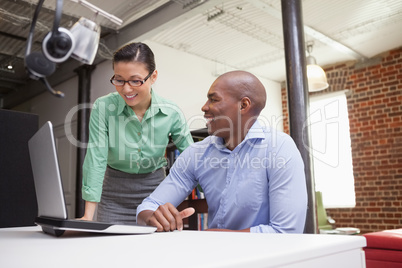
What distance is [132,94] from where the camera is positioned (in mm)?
1647

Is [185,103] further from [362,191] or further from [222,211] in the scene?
[222,211]

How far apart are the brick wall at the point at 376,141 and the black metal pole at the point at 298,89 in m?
2.77

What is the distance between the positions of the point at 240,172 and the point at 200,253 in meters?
0.80

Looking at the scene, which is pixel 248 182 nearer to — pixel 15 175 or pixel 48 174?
pixel 48 174

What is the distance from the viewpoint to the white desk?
49 cm

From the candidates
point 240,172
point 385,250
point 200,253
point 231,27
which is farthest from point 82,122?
point 200,253

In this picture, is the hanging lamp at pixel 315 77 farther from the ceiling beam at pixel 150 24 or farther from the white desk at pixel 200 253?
the white desk at pixel 200 253

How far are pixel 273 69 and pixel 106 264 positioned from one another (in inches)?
221

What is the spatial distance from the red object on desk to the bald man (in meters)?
0.64

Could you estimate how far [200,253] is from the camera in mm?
541

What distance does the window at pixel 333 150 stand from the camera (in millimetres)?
5516

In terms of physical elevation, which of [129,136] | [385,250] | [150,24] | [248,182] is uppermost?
[150,24]

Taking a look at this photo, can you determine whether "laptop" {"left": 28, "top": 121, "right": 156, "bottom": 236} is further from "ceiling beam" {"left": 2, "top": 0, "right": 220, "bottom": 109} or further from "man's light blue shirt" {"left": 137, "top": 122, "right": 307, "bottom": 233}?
"ceiling beam" {"left": 2, "top": 0, "right": 220, "bottom": 109}

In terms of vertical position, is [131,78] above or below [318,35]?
below
